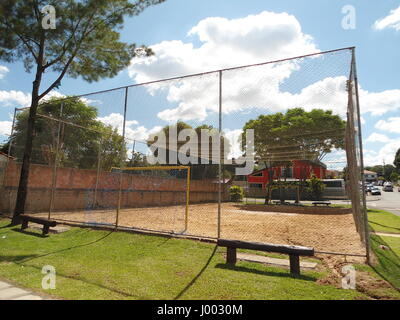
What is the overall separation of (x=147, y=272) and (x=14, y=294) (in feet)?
5.10

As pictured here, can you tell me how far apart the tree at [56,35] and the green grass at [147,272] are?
372 cm

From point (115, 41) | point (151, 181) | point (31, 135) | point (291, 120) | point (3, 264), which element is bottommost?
point (3, 264)

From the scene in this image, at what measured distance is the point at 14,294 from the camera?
2883mm

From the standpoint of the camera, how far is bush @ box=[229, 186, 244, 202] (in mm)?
22297

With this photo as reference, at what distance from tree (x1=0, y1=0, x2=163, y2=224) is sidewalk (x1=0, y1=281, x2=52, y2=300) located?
498cm

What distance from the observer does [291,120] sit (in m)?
10.5

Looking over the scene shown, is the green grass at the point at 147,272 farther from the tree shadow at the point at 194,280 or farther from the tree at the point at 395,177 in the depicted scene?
the tree at the point at 395,177

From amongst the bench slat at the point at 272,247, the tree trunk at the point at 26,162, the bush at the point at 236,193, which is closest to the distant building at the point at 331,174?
the bush at the point at 236,193

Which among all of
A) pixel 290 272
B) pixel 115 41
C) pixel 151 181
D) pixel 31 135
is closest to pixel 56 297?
pixel 290 272

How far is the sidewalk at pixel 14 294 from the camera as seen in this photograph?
9.13 ft

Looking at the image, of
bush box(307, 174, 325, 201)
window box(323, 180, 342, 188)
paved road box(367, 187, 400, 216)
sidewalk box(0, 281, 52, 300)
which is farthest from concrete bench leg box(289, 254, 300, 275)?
window box(323, 180, 342, 188)

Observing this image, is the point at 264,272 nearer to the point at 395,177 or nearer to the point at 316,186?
the point at 316,186
